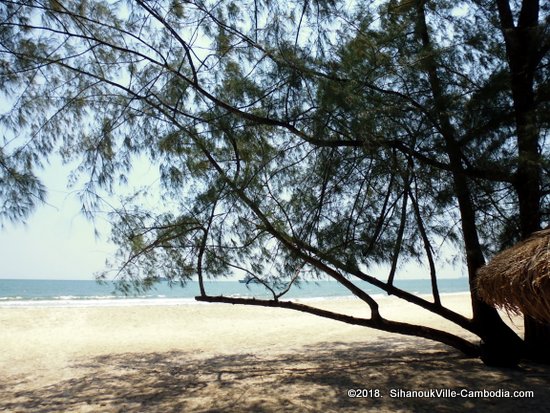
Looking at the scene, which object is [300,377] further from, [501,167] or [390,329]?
[501,167]

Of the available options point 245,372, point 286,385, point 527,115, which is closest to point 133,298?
point 245,372

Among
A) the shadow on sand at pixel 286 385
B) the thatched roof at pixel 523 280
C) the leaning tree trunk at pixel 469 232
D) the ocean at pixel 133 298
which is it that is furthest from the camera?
the ocean at pixel 133 298

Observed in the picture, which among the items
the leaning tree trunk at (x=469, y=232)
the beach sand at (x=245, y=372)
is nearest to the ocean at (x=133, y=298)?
the beach sand at (x=245, y=372)

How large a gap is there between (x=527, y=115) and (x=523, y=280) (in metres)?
2.03

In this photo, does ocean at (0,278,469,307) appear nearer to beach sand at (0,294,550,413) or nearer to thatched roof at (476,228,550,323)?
beach sand at (0,294,550,413)

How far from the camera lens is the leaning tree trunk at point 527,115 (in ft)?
13.4

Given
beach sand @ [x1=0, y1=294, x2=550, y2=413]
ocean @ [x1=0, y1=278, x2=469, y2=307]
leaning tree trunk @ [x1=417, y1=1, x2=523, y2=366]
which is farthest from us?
ocean @ [x1=0, y1=278, x2=469, y2=307]

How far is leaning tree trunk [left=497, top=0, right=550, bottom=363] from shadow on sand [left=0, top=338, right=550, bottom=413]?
0.38 meters

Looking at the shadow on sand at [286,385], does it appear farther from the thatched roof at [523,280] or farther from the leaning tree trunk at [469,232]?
the thatched roof at [523,280]

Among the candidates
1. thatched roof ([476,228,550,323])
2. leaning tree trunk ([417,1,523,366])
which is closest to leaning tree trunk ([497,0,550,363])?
leaning tree trunk ([417,1,523,366])

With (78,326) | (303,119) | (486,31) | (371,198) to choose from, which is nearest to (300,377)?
(371,198)

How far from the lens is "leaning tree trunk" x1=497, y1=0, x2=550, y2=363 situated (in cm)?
407

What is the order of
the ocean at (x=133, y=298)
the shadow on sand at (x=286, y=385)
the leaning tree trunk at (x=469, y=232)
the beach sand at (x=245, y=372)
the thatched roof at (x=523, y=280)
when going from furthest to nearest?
the ocean at (x=133, y=298) → the leaning tree trunk at (x=469, y=232) → the beach sand at (x=245, y=372) → the shadow on sand at (x=286, y=385) → the thatched roof at (x=523, y=280)

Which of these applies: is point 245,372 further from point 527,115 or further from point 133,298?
point 133,298
